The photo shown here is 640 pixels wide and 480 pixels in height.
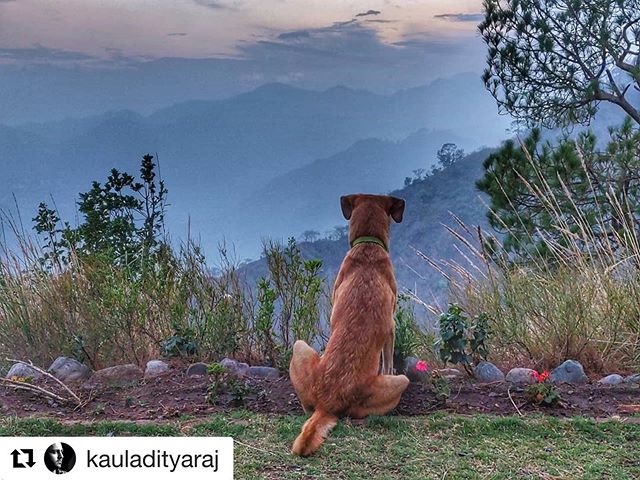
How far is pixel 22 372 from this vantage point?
17.6ft

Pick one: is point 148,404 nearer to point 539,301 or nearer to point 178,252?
point 178,252

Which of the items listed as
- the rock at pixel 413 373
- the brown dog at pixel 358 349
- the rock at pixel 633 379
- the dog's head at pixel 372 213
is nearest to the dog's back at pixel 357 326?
the brown dog at pixel 358 349

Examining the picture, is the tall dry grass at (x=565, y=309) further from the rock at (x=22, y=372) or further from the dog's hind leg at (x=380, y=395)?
the rock at (x=22, y=372)

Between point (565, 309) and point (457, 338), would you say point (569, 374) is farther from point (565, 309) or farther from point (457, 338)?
point (457, 338)

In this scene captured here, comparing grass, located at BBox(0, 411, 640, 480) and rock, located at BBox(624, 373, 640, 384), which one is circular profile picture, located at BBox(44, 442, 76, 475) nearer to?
grass, located at BBox(0, 411, 640, 480)

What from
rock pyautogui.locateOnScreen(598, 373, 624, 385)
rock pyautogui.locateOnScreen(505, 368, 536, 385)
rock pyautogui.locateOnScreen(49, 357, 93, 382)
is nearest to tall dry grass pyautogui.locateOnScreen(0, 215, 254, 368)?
rock pyautogui.locateOnScreen(49, 357, 93, 382)

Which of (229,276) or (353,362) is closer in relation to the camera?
(353,362)

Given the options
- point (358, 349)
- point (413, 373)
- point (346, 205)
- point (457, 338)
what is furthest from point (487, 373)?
point (346, 205)

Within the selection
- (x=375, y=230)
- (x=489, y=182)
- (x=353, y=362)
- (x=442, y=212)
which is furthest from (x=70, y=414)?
(x=442, y=212)

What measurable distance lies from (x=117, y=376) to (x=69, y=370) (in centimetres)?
35

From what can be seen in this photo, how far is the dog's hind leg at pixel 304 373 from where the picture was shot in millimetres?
4301

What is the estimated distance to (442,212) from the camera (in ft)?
34.1

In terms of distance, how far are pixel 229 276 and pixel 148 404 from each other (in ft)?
4.76

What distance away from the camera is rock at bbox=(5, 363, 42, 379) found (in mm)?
5329
